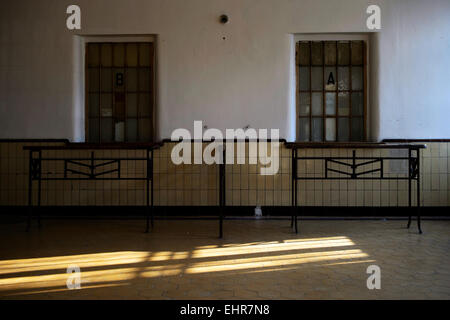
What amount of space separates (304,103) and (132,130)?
228 cm

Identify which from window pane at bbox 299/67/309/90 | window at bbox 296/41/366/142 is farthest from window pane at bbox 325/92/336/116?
window pane at bbox 299/67/309/90

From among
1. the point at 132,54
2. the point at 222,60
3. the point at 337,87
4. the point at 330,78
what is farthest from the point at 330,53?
the point at 132,54

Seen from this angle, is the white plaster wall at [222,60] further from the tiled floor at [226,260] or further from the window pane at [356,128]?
the tiled floor at [226,260]

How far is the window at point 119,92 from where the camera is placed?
557 cm

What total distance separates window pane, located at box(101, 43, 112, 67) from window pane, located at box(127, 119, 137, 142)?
0.80 meters

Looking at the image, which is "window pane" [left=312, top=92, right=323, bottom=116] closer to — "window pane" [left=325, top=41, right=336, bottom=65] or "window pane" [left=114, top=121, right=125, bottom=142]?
"window pane" [left=325, top=41, right=336, bottom=65]

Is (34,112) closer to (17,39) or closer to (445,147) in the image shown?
(17,39)

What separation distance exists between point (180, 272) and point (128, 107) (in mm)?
3274

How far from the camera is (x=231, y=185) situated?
17.8 ft

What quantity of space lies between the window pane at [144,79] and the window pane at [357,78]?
265 centimetres

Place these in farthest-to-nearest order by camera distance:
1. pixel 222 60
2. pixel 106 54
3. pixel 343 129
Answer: pixel 106 54 → pixel 343 129 → pixel 222 60

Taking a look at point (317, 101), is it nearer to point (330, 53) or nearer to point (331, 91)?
point (331, 91)

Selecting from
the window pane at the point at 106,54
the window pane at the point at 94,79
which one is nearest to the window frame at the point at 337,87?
the window pane at the point at 106,54

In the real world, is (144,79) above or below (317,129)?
above
